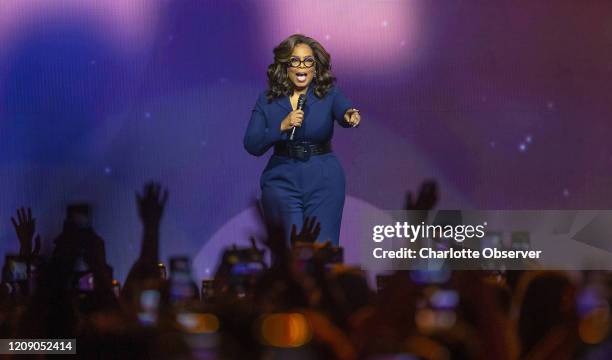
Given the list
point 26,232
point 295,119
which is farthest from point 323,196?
point 26,232

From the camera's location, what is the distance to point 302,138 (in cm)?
258

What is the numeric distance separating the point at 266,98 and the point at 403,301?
4.85ft

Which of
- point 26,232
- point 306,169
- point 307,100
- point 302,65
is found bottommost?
point 26,232

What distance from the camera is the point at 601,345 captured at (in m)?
1.19

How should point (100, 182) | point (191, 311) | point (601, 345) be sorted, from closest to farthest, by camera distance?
1. point (601, 345)
2. point (191, 311)
3. point (100, 182)

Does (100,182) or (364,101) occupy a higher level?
(364,101)

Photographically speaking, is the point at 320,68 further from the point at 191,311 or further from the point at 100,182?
the point at 191,311

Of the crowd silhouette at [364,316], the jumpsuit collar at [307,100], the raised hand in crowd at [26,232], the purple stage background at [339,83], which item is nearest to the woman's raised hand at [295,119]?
the jumpsuit collar at [307,100]

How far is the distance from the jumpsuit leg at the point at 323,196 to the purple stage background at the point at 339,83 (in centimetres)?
28

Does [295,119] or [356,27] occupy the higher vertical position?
[356,27]

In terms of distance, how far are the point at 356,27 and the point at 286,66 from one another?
0.39m

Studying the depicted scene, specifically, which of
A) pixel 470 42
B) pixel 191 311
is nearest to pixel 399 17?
pixel 470 42

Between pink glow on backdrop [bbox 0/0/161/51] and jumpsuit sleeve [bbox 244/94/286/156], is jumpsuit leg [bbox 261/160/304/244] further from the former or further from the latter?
pink glow on backdrop [bbox 0/0/161/51]

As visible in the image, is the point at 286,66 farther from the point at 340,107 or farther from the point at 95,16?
the point at 95,16
